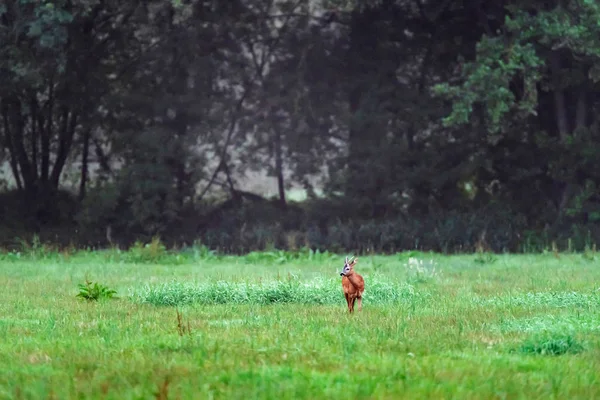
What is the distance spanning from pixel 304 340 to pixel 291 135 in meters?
27.5

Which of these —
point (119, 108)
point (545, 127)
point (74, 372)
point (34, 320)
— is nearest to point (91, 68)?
point (119, 108)

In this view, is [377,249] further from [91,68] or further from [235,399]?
[235,399]

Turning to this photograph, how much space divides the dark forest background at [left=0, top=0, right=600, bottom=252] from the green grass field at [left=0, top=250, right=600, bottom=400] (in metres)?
16.3

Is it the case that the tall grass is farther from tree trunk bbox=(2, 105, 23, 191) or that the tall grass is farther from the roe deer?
tree trunk bbox=(2, 105, 23, 191)

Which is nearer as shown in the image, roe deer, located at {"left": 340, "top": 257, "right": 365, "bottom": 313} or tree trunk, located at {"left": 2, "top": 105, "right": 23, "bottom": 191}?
roe deer, located at {"left": 340, "top": 257, "right": 365, "bottom": 313}

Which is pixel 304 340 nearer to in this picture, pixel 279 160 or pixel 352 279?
pixel 352 279

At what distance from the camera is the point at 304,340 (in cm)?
913

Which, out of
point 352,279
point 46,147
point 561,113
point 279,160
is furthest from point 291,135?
point 352,279

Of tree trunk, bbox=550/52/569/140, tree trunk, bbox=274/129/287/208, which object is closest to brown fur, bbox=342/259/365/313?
tree trunk, bbox=550/52/569/140

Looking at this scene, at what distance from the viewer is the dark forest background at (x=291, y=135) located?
1297 inches

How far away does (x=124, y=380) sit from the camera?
7.37 metres

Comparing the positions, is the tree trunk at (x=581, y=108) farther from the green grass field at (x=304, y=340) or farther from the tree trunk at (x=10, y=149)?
the tree trunk at (x=10, y=149)

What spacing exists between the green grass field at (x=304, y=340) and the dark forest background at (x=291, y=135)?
1631 cm

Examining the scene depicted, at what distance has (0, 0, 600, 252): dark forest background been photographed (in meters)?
32.9
